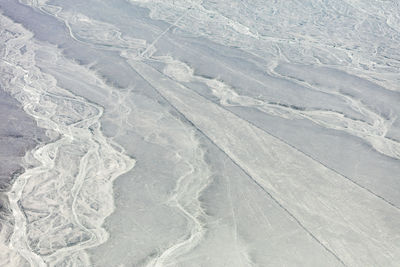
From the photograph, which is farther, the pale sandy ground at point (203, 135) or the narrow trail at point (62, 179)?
the pale sandy ground at point (203, 135)

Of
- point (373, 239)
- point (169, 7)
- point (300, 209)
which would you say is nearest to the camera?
point (373, 239)

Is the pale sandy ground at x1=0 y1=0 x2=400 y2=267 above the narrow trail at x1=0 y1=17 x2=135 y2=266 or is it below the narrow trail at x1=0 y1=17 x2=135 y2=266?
above

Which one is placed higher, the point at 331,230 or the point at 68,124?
the point at 331,230

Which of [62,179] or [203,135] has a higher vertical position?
[203,135]

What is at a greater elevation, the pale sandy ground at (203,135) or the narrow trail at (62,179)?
the pale sandy ground at (203,135)

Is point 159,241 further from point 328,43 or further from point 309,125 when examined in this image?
point 328,43

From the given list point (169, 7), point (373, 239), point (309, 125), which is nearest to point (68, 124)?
point (309, 125)

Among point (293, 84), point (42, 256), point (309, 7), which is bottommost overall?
point (42, 256)

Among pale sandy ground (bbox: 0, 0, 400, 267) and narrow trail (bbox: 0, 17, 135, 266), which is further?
pale sandy ground (bbox: 0, 0, 400, 267)

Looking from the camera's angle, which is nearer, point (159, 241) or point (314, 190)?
point (159, 241)

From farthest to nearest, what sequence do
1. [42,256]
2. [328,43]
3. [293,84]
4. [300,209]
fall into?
[328,43] → [293,84] → [300,209] → [42,256]

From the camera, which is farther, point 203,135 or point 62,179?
point 203,135
